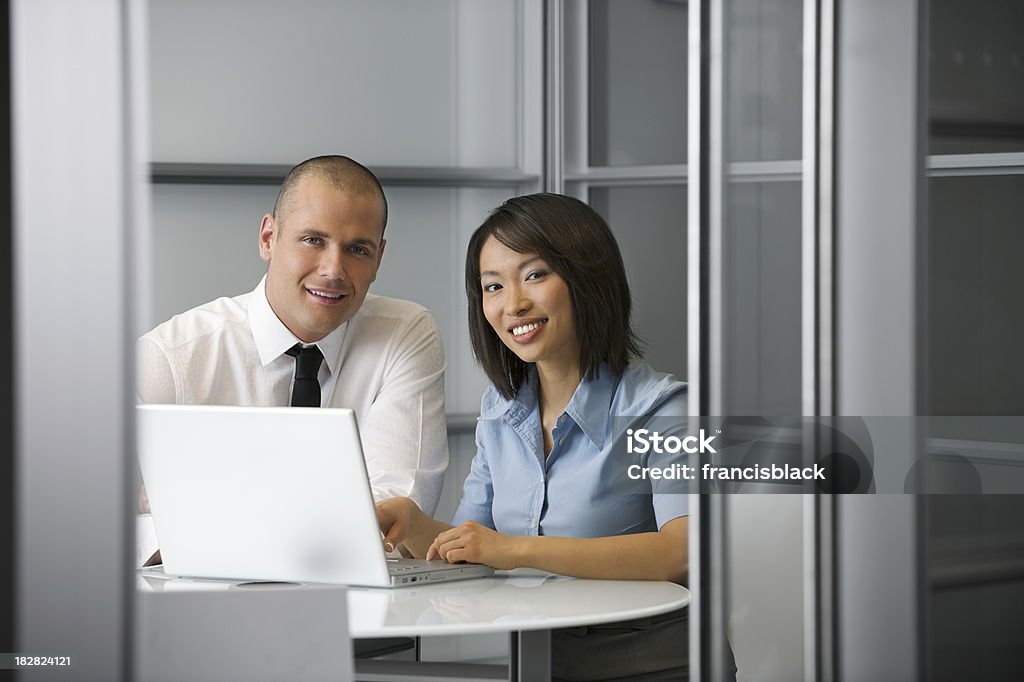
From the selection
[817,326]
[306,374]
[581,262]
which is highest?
[581,262]

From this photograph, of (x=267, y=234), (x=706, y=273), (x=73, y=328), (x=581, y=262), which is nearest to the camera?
(x=73, y=328)

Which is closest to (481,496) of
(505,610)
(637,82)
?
(505,610)

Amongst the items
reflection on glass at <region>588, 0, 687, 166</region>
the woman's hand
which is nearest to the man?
the woman's hand

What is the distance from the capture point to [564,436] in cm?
201

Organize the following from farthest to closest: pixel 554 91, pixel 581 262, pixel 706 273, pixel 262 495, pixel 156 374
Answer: pixel 554 91 < pixel 156 374 < pixel 581 262 < pixel 262 495 < pixel 706 273

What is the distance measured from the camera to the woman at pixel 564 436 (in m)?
1.82

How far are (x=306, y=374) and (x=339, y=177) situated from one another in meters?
0.43

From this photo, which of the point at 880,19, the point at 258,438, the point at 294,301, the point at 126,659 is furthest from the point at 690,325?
the point at 294,301

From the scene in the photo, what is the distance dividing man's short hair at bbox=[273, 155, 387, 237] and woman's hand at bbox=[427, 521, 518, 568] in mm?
897

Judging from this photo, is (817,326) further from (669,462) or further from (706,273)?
(669,462)

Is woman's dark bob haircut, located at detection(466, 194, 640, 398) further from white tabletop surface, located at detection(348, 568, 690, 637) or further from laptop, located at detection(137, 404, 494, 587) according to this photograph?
laptop, located at detection(137, 404, 494, 587)

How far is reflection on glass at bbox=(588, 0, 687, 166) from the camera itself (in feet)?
9.60

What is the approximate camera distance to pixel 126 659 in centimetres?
120

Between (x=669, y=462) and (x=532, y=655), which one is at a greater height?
(x=669, y=462)
